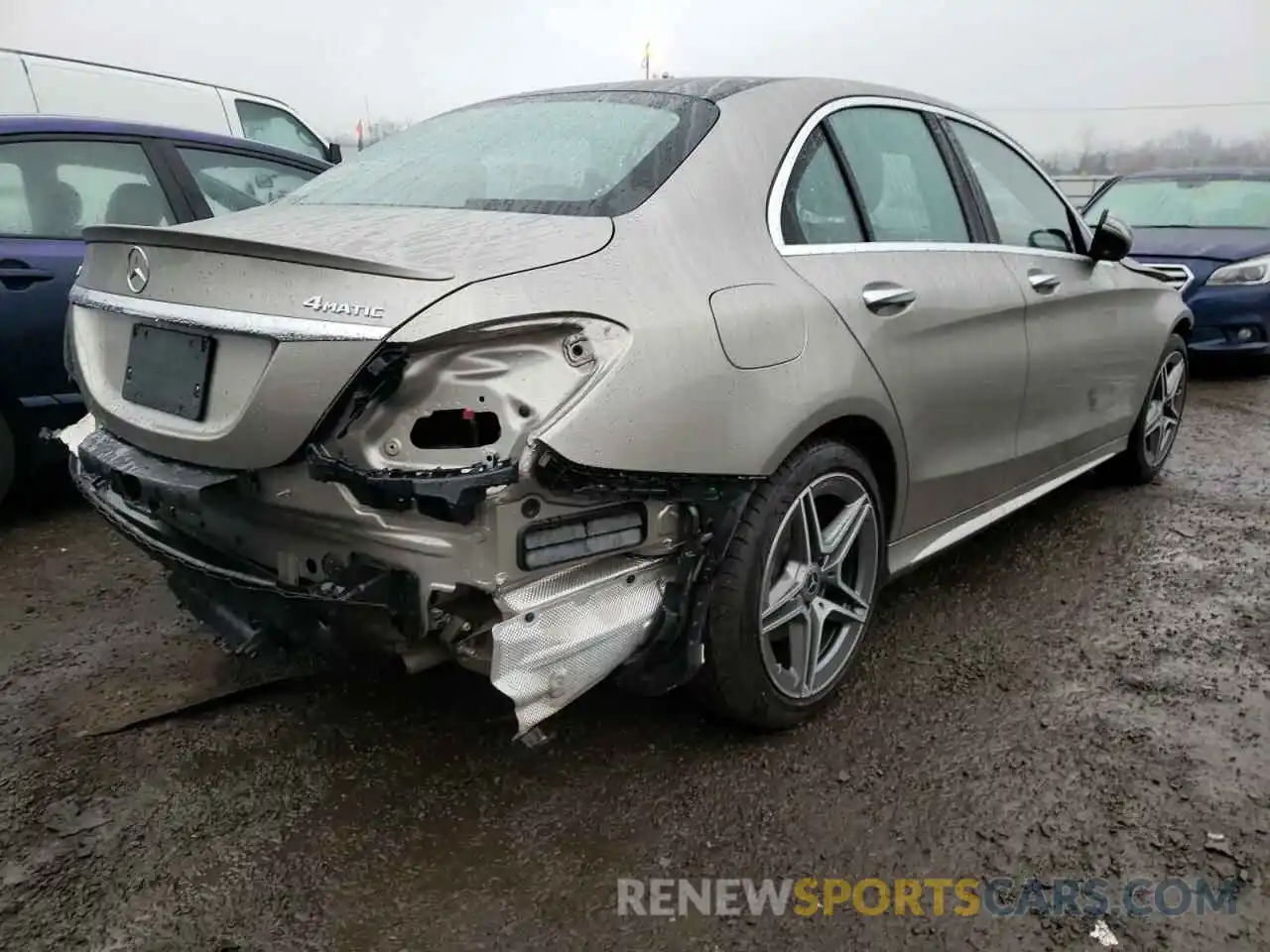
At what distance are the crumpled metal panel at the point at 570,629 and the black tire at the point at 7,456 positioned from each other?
291cm

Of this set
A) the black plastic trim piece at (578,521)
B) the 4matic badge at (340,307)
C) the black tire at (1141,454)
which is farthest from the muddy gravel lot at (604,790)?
the black tire at (1141,454)

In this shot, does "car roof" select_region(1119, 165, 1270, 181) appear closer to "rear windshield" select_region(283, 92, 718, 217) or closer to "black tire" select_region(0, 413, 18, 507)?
"rear windshield" select_region(283, 92, 718, 217)

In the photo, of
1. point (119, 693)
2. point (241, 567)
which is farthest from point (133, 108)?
point (241, 567)

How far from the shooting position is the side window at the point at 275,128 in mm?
7473

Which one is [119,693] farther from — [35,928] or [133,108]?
[133,108]

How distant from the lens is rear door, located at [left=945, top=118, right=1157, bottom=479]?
11.3ft

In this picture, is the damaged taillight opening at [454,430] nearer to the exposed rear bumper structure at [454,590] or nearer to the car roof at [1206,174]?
the exposed rear bumper structure at [454,590]

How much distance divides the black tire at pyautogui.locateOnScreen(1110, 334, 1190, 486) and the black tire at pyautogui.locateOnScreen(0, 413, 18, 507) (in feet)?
15.3

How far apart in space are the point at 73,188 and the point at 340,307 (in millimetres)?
3060


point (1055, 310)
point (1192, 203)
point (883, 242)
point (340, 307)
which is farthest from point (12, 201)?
point (1192, 203)

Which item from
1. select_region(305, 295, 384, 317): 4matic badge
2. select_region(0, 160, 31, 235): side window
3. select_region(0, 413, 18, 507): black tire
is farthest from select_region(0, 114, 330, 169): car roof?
select_region(305, 295, 384, 317): 4matic badge

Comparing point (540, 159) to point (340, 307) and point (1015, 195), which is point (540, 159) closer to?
point (340, 307)

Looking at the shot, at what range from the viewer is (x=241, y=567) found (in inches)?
88.0

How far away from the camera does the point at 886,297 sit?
271cm
